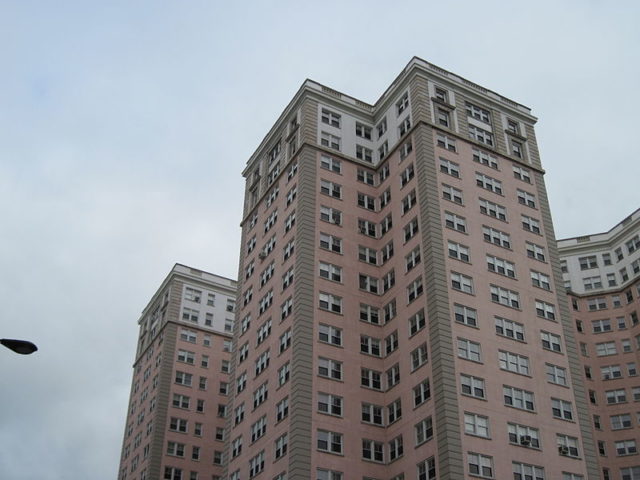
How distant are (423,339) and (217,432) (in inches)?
2193

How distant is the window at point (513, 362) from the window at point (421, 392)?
723 centimetres

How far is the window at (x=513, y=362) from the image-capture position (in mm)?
72938

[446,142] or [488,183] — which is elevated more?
[446,142]

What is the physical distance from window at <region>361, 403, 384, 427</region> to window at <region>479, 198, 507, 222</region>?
2345cm

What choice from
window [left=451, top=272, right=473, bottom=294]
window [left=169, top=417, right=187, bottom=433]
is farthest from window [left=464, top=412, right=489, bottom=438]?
window [left=169, top=417, right=187, bottom=433]

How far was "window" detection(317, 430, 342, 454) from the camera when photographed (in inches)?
2808

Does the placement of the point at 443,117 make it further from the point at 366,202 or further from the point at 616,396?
the point at 616,396

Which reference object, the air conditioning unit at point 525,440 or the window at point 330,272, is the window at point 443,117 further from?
the air conditioning unit at point 525,440

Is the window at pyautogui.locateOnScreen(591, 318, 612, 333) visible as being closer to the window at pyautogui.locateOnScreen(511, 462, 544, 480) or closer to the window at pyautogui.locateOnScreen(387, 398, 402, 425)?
the window at pyautogui.locateOnScreen(387, 398, 402, 425)

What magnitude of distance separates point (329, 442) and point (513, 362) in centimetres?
1804

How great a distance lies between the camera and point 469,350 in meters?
72.0

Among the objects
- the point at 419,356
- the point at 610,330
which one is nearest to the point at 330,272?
the point at 419,356

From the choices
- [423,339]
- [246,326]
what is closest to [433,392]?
[423,339]

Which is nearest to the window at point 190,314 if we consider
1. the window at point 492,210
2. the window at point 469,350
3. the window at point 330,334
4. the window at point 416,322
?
the window at point 330,334
